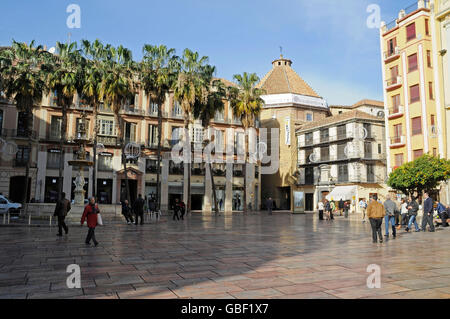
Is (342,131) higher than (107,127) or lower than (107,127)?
higher

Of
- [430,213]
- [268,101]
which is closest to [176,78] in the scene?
[430,213]

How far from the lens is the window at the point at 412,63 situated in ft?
112

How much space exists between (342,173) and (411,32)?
61.2 feet

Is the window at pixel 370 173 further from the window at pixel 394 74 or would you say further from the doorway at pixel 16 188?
the doorway at pixel 16 188

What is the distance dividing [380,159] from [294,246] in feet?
128

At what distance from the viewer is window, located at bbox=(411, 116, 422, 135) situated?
33938mm

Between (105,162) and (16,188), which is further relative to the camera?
(105,162)

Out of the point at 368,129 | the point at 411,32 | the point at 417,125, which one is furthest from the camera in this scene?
the point at 368,129

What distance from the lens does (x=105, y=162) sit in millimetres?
39656

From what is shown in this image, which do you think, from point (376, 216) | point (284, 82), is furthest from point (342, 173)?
point (376, 216)

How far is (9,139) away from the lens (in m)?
36.1

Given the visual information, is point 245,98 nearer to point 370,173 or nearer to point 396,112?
point 396,112

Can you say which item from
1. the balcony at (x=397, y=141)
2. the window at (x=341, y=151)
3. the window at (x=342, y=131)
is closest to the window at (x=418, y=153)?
the balcony at (x=397, y=141)

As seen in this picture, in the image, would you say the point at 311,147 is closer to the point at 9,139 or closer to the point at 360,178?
the point at 360,178
